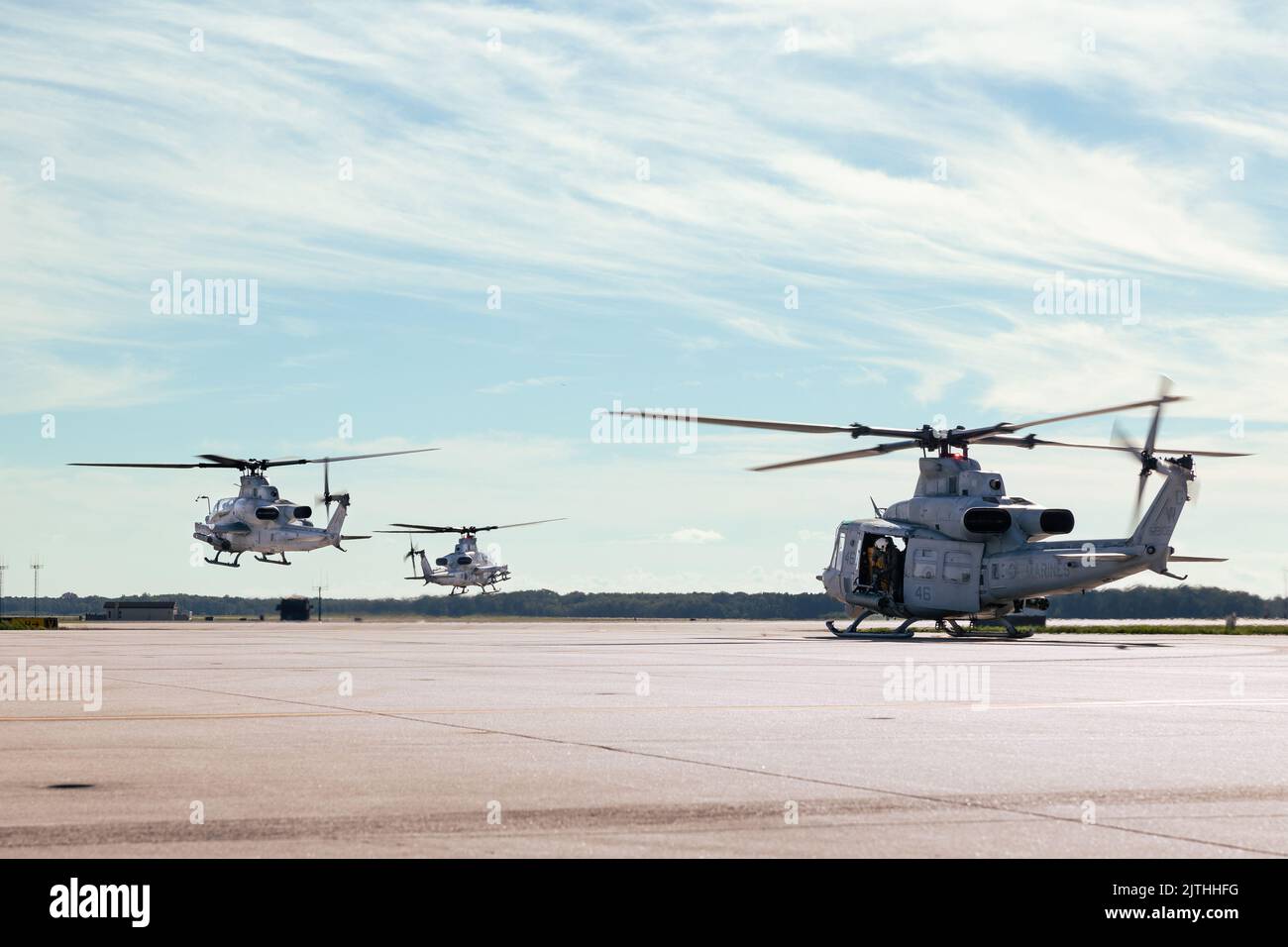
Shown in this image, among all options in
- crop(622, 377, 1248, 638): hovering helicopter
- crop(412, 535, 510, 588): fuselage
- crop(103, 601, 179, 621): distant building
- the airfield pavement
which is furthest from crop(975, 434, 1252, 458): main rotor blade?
crop(103, 601, 179, 621): distant building

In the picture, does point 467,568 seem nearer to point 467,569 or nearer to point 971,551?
point 467,569

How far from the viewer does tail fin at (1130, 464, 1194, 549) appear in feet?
145

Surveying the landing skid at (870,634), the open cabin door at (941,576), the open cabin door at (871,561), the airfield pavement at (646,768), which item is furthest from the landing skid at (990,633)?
the airfield pavement at (646,768)

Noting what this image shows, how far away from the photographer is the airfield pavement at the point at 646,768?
768 cm

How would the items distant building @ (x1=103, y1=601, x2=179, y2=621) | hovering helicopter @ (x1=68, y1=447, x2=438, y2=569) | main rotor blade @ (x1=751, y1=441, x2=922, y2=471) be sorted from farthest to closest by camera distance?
distant building @ (x1=103, y1=601, x2=179, y2=621), hovering helicopter @ (x1=68, y1=447, x2=438, y2=569), main rotor blade @ (x1=751, y1=441, x2=922, y2=471)

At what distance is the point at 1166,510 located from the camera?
145 ft

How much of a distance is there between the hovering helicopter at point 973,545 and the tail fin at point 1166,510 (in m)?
0.03

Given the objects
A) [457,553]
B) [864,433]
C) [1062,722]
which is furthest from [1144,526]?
[457,553]

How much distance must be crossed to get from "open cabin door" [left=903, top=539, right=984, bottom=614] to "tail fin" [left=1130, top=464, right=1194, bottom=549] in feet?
16.9

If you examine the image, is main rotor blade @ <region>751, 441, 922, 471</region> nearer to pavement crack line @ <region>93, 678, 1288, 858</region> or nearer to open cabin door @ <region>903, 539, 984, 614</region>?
open cabin door @ <region>903, 539, 984, 614</region>
